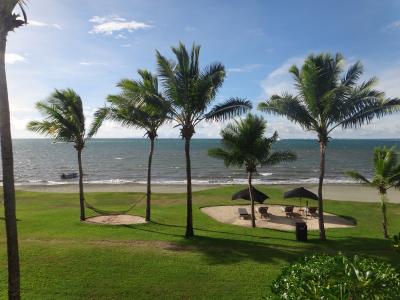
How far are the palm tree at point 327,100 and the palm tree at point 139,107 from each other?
604 centimetres

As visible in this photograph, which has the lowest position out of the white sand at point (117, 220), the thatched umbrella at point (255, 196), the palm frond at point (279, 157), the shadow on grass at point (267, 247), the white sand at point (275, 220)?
the white sand at point (275, 220)

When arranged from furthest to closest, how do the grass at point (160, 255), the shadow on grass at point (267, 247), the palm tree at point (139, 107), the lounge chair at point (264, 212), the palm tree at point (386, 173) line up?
the lounge chair at point (264, 212) < the palm tree at point (386, 173) < the palm tree at point (139, 107) < the shadow on grass at point (267, 247) < the grass at point (160, 255)

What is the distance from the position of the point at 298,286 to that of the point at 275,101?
13.8 m

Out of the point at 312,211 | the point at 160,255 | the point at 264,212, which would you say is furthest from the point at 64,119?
the point at 312,211

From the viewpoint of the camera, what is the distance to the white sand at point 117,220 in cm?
2167

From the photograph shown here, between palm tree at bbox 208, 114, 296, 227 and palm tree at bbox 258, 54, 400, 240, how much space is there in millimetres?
3171

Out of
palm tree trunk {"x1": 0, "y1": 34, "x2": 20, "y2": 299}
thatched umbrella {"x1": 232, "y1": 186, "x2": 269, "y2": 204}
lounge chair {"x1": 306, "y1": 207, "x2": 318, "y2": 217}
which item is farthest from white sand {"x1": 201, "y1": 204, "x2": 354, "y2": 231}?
palm tree trunk {"x1": 0, "y1": 34, "x2": 20, "y2": 299}

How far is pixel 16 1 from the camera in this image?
793cm

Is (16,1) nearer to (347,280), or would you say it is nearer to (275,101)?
(347,280)

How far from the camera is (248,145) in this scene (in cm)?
2114

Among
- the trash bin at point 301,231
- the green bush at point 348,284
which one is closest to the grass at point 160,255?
the trash bin at point 301,231

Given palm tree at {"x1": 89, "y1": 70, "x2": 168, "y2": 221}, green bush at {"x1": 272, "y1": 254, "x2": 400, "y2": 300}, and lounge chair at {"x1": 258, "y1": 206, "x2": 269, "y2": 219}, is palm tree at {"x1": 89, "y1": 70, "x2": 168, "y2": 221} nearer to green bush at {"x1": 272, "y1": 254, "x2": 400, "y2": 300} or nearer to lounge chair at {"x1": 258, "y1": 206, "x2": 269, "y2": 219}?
lounge chair at {"x1": 258, "y1": 206, "x2": 269, "y2": 219}

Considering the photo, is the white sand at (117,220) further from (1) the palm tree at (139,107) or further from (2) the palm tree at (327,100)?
(2) the palm tree at (327,100)

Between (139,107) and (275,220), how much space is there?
11.7m
